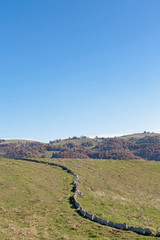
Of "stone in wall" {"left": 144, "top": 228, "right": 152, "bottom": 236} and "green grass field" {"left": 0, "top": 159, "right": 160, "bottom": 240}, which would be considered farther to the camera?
"green grass field" {"left": 0, "top": 159, "right": 160, "bottom": 240}

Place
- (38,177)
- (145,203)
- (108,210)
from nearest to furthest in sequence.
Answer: (108,210) < (145,203) < (38,177)

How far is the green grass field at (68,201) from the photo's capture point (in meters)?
23.9

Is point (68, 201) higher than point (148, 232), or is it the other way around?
point (148, 232)

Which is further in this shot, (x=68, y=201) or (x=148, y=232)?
(x=68, y=201)

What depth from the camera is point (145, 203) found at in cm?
4131

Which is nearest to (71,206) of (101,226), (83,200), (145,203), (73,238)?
(83,200)

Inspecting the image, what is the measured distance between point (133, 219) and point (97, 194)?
42.0 ft

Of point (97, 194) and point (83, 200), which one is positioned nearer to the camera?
point (83, 200)

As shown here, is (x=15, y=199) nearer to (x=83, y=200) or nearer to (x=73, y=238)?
(x=83, y=200)

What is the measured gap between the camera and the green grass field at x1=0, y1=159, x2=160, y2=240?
2394 cm

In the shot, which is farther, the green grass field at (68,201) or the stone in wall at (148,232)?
the green grass field at (68,201)

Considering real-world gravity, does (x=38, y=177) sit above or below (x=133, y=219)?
above

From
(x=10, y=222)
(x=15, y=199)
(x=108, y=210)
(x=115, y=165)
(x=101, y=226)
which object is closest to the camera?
(x=101, y=226)

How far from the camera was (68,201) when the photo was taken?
120 ft
